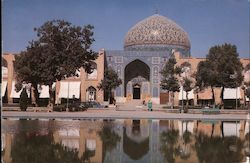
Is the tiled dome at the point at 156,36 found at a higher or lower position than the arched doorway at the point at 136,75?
higher

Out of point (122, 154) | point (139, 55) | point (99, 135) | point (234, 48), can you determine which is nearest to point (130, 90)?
point (139, 55)

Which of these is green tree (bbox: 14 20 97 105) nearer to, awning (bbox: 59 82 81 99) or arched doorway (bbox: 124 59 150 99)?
awning (bbox: 59 82 81 99)

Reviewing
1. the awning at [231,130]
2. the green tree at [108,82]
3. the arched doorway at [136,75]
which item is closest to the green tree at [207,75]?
A: the green tree at [108,82]

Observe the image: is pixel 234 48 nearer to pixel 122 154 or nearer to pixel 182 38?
pixel 182 38

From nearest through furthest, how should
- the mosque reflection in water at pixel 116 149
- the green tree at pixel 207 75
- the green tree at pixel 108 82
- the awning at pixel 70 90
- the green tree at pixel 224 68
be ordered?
the mosque reflection in water at pixel 116 149 < the green tree at pixel 224 68 < the green tree at pixel 207 75 < the green tree at pixel 108 82 < the awning at pixel 70 90

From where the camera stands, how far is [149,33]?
40.0m

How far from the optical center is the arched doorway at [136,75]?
3772cm

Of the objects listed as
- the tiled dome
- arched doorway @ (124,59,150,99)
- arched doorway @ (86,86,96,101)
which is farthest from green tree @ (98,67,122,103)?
the tiled dome

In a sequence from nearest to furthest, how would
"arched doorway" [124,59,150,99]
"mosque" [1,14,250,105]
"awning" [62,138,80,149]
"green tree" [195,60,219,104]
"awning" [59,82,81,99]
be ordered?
"awning" [62,138,80,149] < "green tree" [195,60,219,104] < "awning" [59,82,81,99] < "mosque" [1,14,250,105] < "arched doorway" [124,59,150,99]

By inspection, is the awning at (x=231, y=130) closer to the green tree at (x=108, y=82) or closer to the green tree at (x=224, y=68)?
the green tree at (x=224, y=68)

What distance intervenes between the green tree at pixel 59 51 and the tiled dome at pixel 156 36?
1923 centimetres

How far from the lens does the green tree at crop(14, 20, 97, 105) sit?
2000 cm

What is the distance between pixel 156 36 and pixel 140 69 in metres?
4.16

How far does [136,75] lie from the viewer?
125 ft
